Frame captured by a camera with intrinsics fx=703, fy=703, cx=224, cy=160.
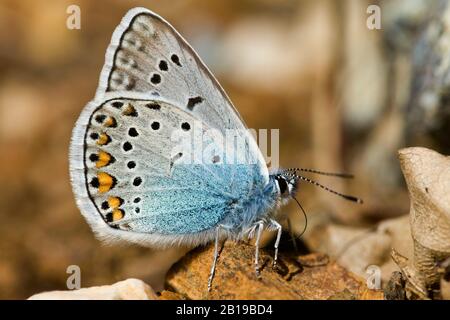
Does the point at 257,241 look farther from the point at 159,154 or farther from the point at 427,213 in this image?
the point at 427,213

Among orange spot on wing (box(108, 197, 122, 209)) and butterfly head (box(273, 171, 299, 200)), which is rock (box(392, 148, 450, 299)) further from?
orange spot on wing (box(108, 197, 122, 209))

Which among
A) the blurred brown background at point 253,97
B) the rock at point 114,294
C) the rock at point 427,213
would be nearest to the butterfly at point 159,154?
the rock at point 114,294

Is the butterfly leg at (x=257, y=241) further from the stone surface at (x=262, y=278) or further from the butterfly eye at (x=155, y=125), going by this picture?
the butterfly eye at (x=155, y=125)

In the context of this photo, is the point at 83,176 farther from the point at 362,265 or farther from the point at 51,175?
the point at 51,175

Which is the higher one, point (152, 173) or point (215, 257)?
point (152, 173)

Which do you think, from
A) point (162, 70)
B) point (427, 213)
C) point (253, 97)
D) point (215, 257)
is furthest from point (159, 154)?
point (253, 97)

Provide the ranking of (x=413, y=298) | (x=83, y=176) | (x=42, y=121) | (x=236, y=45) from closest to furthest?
(x=413, y=298), (x=83, y=176), (x=42, y=121), (x=236, y=45)
